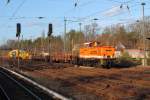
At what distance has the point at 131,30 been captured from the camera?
429ft

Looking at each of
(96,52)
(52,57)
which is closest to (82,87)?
(96,52)

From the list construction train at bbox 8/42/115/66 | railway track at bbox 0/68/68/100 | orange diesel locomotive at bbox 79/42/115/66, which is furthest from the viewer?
construction train at bbox 8/42/115/66

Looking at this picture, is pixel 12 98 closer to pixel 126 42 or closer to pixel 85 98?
pixel 85 98

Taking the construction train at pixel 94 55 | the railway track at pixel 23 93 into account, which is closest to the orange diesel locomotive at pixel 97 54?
the construction train at pixel 94 55

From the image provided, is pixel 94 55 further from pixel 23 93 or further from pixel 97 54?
pixel 23 93

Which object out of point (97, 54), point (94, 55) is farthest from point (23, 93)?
point (94, 55)

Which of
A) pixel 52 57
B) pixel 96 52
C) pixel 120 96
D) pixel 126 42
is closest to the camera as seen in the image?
pixel 120 96

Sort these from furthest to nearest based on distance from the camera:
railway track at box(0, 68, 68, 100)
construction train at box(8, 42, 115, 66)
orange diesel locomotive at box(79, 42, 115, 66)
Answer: construction train at box(8, 42, 115, 66), orange diesel locomotive at box(79, 42, 115, 66), railway track at box(0, 68, 68, 100)

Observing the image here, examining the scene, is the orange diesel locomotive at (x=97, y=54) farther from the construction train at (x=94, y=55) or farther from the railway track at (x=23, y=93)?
the railway track at (x=23, y=93)

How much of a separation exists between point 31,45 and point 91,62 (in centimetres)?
10354

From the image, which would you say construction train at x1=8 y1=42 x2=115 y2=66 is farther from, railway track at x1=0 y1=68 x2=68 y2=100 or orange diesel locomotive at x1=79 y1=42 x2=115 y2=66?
railway track at x1=0 y1=68 x2=68 y2=100

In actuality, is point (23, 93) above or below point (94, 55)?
below

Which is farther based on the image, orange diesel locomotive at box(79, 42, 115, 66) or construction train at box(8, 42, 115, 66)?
construction train at box(8, 42, 115, 66)

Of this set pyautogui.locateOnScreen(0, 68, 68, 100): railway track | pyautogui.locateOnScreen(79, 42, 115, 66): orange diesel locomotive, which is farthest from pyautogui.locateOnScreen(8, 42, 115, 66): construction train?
pyautogui.locateOnScreen(0, 68, 68, 100): railway track
